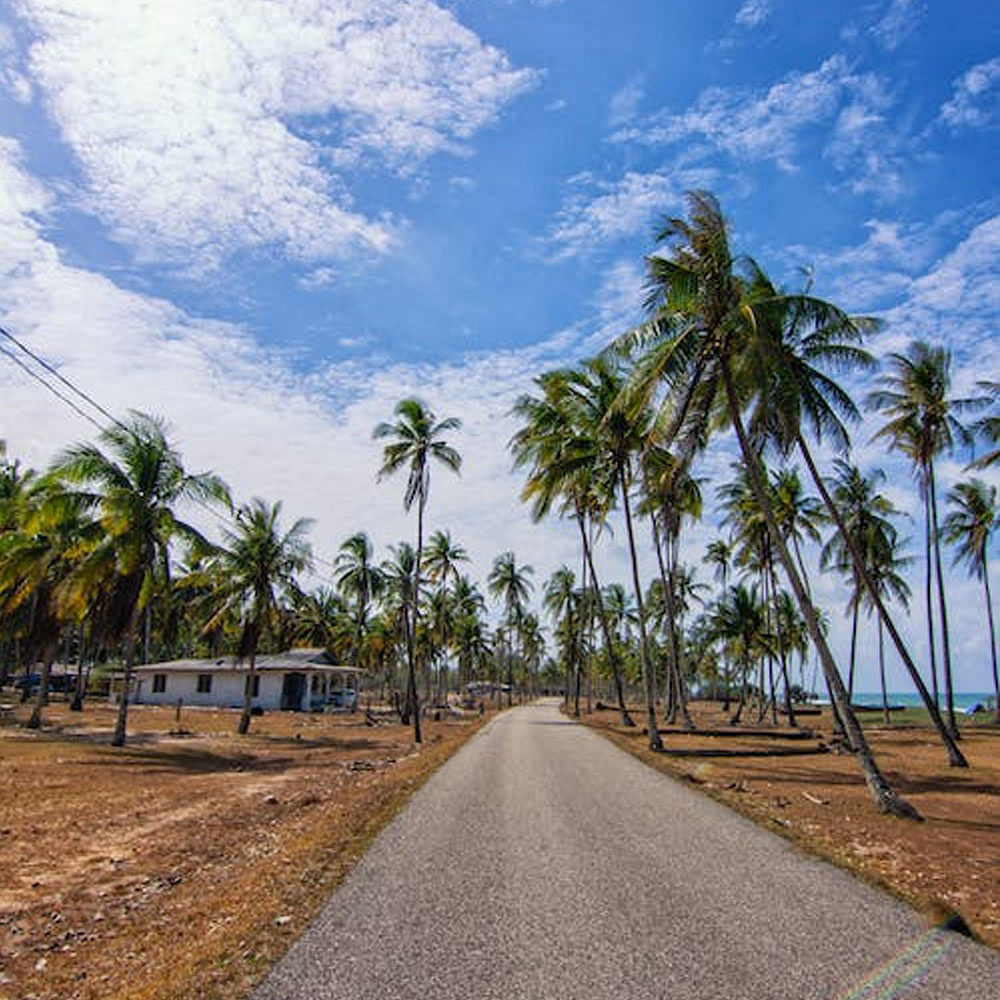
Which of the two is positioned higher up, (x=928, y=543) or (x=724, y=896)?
(x=928, y=543)

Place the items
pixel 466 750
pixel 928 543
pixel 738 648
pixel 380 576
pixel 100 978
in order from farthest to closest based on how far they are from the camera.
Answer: pixel 738 648 < pixel 380 576 < pixel 928 543 < pixel 466 750 < pixel 100 978

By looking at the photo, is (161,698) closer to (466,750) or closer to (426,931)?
(466,750)

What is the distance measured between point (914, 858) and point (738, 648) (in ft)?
183

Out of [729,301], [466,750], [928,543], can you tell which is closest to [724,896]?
[729,301]

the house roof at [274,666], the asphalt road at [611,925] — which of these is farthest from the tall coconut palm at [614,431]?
the house roof at [274,666]

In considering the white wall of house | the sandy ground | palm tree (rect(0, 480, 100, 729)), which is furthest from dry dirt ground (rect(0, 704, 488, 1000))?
the white wall of house

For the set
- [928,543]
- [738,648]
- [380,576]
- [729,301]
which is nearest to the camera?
[729,301]

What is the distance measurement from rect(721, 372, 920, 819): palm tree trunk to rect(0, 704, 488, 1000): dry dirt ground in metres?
7.77

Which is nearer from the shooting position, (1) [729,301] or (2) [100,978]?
(2) [100,978]

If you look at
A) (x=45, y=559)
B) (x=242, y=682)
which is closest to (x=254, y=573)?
(x=45, y=559)

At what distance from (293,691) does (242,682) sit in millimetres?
3555

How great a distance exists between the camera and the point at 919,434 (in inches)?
973

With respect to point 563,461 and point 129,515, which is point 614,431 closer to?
point 563,461

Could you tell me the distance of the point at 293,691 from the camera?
167ft
